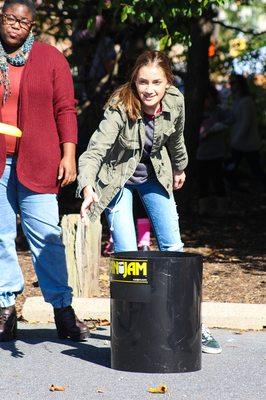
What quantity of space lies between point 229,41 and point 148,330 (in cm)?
1085

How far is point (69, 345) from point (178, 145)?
1413 mm

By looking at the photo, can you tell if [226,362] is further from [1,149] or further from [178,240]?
[1,149]

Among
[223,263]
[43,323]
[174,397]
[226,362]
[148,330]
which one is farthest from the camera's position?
[223,263]

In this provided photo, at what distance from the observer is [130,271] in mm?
5602

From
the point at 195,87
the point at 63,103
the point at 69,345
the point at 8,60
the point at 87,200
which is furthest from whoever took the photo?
the point at 195,87

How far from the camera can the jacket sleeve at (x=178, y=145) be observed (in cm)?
609

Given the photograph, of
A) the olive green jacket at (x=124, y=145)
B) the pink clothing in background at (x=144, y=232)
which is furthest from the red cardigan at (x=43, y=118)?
the pink clothing in background at (x=144, y=232)

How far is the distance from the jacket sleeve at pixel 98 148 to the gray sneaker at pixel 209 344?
1.24 m

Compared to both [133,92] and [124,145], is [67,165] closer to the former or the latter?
[124,145]

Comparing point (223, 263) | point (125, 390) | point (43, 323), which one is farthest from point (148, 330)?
point (223, 263)

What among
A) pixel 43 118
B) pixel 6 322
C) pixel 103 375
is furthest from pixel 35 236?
pixel 103 375

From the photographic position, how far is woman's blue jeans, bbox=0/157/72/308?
6227 millimetres

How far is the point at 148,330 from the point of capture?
559 centimetres

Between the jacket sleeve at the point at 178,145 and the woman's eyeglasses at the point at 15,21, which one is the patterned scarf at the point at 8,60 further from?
the jacket sleeve at the point at 178,145
